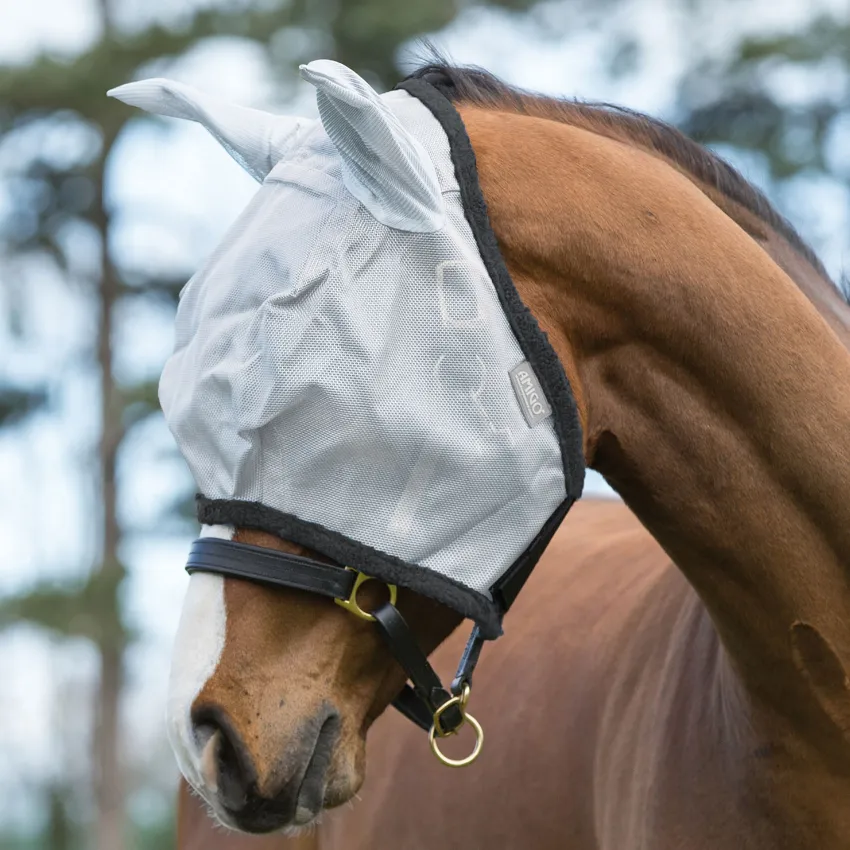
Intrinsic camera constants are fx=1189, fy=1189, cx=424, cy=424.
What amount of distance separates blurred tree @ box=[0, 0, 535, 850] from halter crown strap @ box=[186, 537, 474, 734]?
28.1 feet

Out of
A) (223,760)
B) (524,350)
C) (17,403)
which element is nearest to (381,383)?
(524,350)

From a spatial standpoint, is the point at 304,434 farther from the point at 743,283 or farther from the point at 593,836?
the point at 593,836

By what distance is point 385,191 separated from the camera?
1617 millimetres

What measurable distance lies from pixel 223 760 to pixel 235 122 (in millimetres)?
968

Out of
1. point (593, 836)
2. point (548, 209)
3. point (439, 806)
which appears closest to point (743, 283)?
point (548, 209)

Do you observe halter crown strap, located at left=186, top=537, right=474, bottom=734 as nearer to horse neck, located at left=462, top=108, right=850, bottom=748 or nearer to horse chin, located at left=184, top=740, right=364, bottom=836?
horse chin, located at left=184, top=740, right=364, bottom=836

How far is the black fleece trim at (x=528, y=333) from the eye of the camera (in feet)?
5.41

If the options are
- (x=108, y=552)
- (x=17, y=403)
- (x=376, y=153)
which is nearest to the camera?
(x=376, y=153)

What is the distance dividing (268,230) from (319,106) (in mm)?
191

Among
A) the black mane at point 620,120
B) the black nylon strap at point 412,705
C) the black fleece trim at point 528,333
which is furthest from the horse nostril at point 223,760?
the black mane at point 620,120

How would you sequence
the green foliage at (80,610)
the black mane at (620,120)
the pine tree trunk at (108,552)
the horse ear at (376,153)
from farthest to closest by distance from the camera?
the pine tree trunk at (108,552)
the green foliage at (80,610)
the black mane at (620,120)
the horse ear at (376,153)

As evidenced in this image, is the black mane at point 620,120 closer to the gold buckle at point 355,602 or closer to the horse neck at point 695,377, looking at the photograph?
the horse neck at point 695,377

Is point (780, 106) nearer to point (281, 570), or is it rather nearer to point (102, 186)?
point (102, 186)

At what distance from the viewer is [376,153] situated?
1.58 meters
